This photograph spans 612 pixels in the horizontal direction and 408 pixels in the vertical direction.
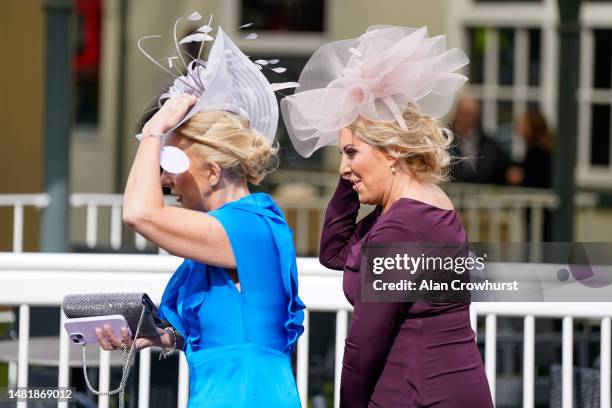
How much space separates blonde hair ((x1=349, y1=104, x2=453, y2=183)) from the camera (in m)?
2.97

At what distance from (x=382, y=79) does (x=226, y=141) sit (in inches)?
16.2

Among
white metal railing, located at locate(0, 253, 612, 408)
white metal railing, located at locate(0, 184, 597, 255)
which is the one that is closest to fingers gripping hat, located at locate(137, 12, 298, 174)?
white metal railing, located at locate(0, 253, 612, 408)

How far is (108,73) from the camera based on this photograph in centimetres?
1308

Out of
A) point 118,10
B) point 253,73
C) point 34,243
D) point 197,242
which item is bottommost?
point 34,243

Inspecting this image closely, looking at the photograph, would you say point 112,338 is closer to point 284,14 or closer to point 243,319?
point 243,319

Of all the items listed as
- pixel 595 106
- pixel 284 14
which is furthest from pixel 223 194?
pixel 284 14

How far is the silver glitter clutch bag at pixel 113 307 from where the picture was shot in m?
3.08

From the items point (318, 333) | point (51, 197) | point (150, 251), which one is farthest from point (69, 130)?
point (318, 333)

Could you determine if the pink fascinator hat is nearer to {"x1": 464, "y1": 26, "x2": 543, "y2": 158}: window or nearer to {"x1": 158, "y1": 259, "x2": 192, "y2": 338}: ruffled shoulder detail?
{"x1": 158, "y1": 259, "x2": 192, "y2": 338}: ruffled shoulder detail

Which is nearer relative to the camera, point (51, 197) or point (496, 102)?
point (51, 197)

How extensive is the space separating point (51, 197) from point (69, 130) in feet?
1.28

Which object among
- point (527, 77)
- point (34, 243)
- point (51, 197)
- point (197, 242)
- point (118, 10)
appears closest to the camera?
point (197, 242)

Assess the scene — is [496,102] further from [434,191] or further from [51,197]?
[434,191]

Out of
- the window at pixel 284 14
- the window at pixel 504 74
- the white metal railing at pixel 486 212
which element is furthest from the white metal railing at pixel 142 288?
the window at pixel 284 14
